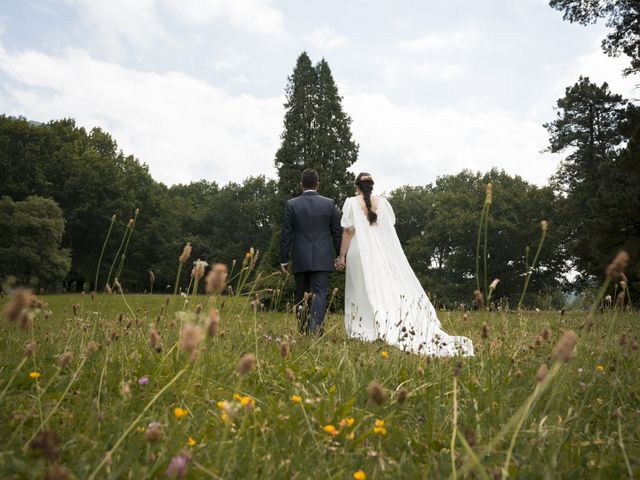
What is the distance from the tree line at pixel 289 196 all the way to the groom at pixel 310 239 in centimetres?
1046

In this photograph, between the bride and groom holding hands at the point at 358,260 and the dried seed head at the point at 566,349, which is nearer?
the dried seed head at the point at 566,349

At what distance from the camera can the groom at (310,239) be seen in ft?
21.5

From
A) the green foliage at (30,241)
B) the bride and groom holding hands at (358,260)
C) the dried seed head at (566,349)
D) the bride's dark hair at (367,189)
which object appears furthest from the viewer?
the green foliage at (30,241)

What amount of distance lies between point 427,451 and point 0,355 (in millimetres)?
2538

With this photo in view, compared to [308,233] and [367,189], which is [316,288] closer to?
[308,233]

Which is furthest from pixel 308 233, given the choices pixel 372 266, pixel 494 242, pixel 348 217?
pixel 494 242

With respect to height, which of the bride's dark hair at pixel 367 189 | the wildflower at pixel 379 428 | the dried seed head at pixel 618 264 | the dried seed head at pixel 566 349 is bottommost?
the wildflower at pixel 379 428

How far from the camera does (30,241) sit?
32.4 m

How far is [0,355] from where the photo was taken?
309 cm

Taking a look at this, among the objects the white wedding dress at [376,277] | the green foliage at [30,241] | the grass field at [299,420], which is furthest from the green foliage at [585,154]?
the green foliage at [30,241]

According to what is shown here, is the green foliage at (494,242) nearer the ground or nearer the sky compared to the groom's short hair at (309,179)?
nearer the sky

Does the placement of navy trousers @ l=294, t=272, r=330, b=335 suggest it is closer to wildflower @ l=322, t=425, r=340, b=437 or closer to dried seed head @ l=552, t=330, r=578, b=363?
wildflower @ l=322, t=425, r=340, b=437

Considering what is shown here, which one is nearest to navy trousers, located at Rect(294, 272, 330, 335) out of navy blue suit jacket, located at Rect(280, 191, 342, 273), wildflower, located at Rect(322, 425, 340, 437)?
navy blue suit jacket, located at Rect(280, 191, 342, 273)

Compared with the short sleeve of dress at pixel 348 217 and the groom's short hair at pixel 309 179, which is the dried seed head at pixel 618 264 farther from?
the short sleeve of dress at pixel 348 217
